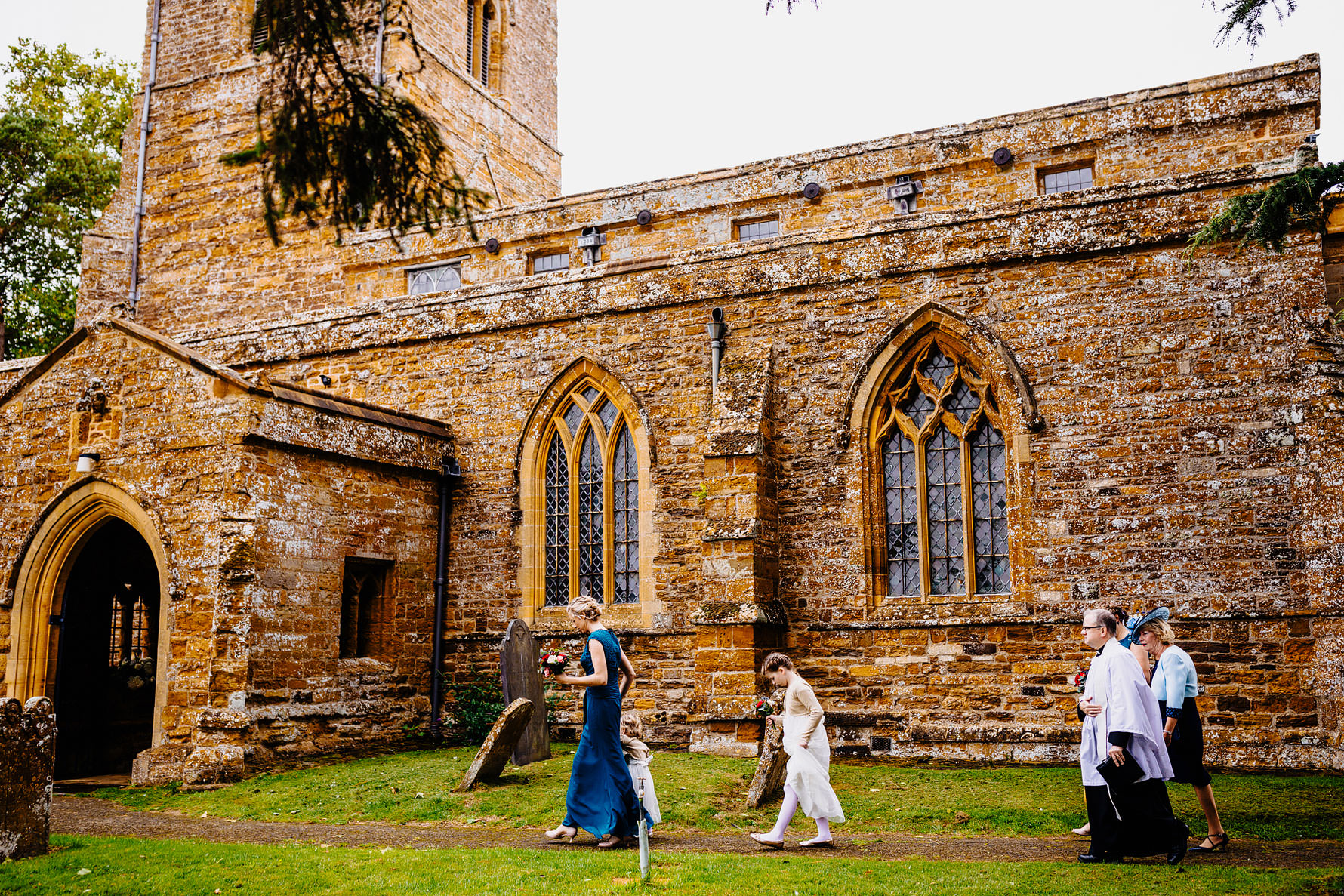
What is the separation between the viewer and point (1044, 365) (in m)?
13.8

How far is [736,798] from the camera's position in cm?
1132

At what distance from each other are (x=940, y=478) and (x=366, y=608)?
7.88 meters

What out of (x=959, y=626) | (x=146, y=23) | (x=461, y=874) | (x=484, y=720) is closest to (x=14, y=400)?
(x=484, y=720)

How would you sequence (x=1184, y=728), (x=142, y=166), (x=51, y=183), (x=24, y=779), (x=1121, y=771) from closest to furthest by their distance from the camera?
(x=1121, y=771), (x=1184, y=728), (x=24, y=779), (x=142, y=166), (x=51, y=183)

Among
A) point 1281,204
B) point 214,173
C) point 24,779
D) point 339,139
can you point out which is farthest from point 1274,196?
point 214,173

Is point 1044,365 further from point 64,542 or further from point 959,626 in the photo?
point 64,542

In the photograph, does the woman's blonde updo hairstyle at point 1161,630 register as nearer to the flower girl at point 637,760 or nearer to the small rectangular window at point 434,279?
the flower girl at point 637,760

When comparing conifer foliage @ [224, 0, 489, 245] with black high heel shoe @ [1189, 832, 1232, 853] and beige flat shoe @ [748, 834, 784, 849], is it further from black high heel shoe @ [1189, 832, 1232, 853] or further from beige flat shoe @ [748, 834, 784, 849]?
black high heel shoe @ [1189, 832, 1232, 853]

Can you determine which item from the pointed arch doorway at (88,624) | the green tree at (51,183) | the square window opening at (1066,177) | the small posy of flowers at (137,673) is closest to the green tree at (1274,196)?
the square window opening at (1066,177)

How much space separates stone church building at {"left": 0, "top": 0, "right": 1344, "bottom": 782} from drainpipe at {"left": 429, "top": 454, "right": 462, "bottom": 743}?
62 millimetres

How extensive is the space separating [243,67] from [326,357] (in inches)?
423

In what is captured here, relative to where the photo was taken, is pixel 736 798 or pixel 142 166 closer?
pixel 736 798

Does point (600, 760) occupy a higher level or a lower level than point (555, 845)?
higher

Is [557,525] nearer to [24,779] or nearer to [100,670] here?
[100,670]
